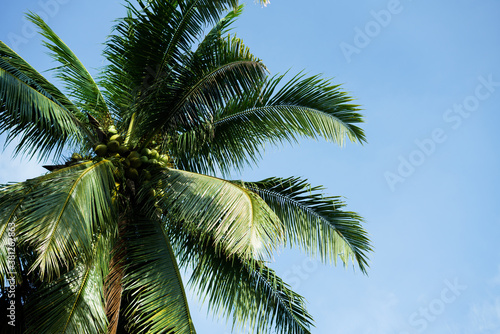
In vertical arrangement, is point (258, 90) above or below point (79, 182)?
above

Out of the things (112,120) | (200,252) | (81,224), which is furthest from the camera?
(112,120)

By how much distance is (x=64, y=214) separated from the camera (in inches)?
212

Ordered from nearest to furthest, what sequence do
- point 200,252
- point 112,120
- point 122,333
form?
1. point 122,333
2. point 200,252
3. point 112,120

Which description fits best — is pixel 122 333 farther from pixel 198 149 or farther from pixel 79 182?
pixel 198 149

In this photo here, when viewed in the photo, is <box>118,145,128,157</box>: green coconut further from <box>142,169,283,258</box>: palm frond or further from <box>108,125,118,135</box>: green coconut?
<box>142,169,283,258</box>: palm frond

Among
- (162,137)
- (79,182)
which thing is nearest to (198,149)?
(162,137)

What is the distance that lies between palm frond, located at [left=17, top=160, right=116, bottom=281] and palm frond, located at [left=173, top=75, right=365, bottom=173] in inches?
76.1

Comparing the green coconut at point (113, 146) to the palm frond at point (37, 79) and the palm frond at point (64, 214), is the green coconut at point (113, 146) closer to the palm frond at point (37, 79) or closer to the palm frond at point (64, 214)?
the palm frond at point (64, 214)

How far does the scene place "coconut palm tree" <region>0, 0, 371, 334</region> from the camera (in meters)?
5.85

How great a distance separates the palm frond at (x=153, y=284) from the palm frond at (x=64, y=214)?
569 millimetres

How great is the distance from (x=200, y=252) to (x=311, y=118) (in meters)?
2.31

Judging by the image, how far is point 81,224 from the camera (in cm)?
549

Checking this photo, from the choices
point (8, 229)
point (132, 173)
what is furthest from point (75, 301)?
point (132, 173)

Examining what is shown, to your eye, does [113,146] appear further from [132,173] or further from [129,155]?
[132,173]
